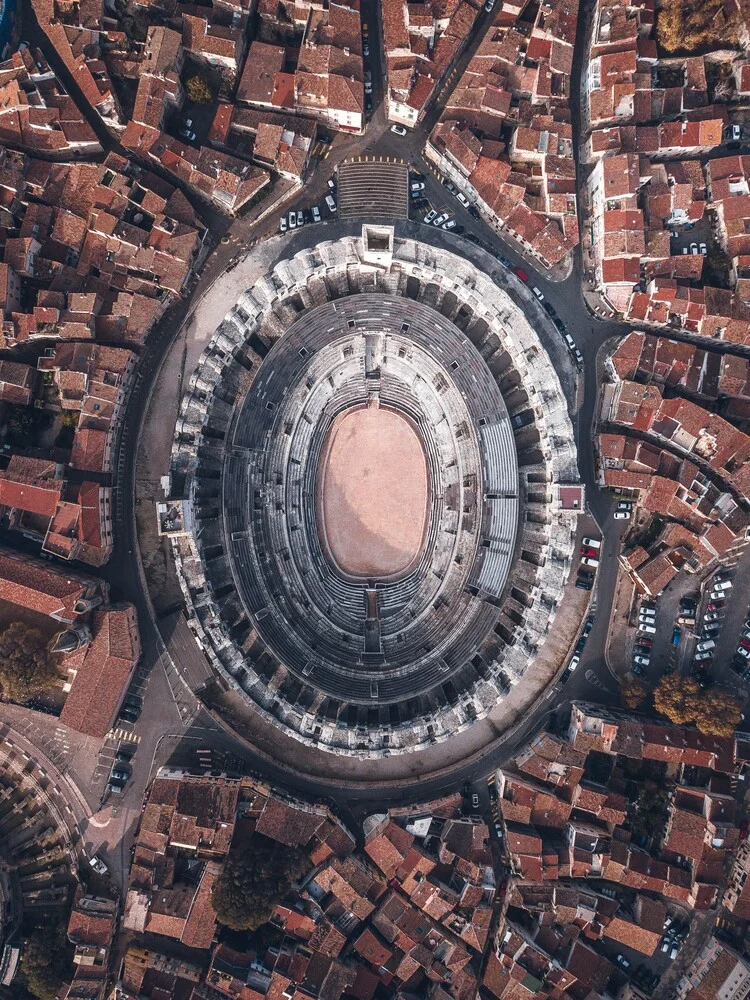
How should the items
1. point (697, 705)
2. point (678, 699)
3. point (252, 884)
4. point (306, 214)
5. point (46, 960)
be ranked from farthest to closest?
1. point (306, 214)
2. point (678, 699)
3. point (697, 705)
4. point (46, 960)
5. point (252, 884)

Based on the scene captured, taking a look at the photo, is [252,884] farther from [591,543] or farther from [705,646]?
[705,646]

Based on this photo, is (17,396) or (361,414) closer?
(17,396)

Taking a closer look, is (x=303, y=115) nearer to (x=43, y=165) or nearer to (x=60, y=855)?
(x=43, y=165)

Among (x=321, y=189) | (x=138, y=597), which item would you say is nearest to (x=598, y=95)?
(x=321, y=189)

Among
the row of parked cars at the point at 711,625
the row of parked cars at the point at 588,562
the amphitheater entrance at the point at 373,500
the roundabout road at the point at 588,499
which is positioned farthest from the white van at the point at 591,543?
the amphitheater entrance at the point at 373,500

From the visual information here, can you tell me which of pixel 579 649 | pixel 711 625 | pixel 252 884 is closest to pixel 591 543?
pixel 579 649

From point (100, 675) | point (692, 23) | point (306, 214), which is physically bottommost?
point (100, 675)

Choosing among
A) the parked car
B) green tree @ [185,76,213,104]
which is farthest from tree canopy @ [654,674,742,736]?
green tree @ [185,76,213,104]
